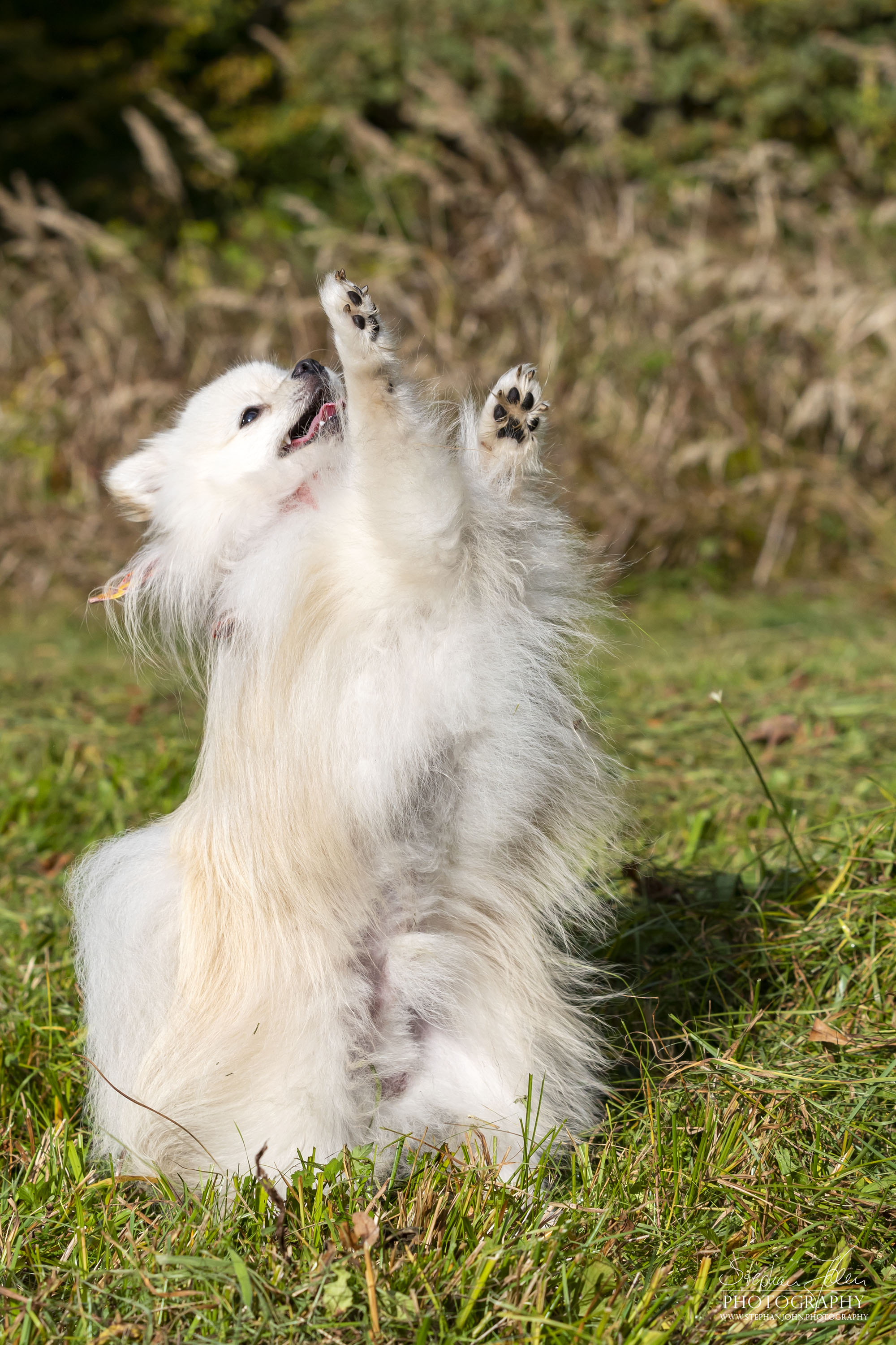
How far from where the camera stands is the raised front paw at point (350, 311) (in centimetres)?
196

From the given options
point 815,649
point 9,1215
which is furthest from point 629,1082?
point 815,649

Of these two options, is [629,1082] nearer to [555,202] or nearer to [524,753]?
[524,753]

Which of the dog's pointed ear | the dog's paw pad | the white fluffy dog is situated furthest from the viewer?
the dog's pointed ear

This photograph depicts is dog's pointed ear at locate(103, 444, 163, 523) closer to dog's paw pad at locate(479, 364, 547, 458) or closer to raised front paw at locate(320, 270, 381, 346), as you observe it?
raised front paw at locate(320, 270, 381, 346)

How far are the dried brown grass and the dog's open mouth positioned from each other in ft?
13.3

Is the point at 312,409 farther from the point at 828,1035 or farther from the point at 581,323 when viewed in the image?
the point at 581,323

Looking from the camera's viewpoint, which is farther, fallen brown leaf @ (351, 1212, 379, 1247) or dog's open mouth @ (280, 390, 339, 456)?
dog's open mouth @ (280, 390, 339, 456)

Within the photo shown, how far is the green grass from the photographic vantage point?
162 centimetres

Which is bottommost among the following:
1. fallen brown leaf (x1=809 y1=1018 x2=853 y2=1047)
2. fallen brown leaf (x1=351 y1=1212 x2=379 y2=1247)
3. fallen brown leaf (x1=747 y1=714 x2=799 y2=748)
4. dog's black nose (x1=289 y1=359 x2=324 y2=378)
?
fallen brown leaf (x1=747 y1=714 x2=799 y2=748)

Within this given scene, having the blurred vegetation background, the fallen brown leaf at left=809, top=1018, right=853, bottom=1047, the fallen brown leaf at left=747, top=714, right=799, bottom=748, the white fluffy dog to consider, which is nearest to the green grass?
the fallen brown leaf at left=809, top=1018, right=853, bottom=1047

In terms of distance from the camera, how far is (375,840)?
1.98 m

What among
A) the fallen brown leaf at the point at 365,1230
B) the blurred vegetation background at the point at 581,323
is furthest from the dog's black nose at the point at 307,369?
the blurred vegetation background at the point at 581,323

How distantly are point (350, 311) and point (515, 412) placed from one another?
34 centimetres

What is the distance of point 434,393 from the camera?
2230mm
